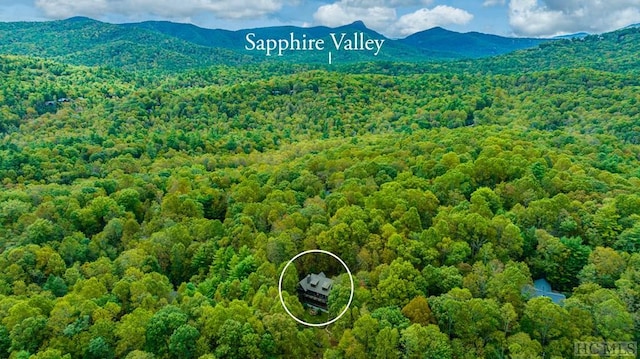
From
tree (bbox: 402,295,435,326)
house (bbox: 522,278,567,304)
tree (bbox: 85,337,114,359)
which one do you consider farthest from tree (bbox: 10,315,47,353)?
house (bbox: 522,278,567,304)

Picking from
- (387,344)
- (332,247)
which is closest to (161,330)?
(332,247)

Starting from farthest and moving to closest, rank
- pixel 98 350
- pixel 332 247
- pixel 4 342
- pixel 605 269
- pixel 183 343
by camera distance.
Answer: pixel 332 247, pixel 605 269, pixel 4 342, pixel 183 343, pixel 98 350

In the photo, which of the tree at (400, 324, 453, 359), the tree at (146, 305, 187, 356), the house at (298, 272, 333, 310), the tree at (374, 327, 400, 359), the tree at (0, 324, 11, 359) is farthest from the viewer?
the house at (298, 272, 333, 310)

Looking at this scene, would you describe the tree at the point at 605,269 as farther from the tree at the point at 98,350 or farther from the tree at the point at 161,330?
the tree at the point at 98,350

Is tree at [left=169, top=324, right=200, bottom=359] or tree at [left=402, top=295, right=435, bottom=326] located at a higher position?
tree at [left=402, top=295, right=435, bottom=326]

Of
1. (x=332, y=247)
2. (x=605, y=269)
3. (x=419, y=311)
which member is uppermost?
(x=332, y=247)

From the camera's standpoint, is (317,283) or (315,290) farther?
(317,283)

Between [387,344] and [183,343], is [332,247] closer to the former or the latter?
[387,344]

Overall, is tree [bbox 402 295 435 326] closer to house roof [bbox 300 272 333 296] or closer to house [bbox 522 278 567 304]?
house roof [bbox 300 272 333 296]
